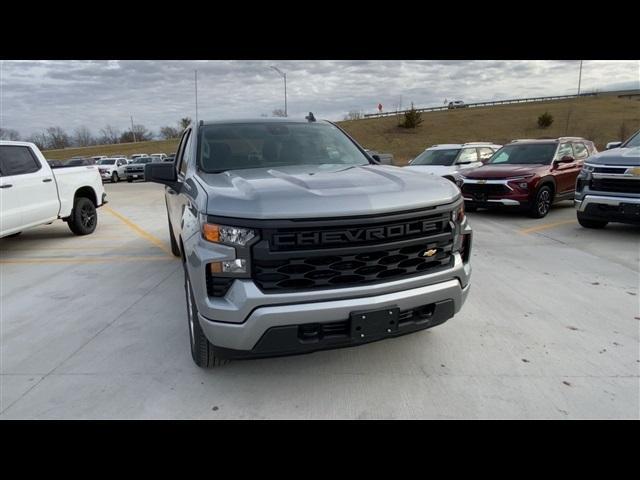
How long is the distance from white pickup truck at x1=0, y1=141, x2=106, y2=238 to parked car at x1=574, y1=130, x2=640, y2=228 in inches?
371

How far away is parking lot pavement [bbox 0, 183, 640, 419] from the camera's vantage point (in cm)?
280

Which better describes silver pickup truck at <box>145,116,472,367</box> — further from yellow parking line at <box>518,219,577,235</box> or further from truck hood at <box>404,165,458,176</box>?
truck hood at <box>404,165,458,176</box>

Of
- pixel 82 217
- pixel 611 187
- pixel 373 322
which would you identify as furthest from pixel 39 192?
pixel 611 187

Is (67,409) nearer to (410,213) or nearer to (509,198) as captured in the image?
(410,213)

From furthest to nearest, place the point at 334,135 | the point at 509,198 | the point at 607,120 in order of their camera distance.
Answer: the point at 607,120
the point at 509,198
the point at 334,135

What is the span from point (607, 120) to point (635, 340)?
6527 centimetres

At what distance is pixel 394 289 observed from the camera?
271 cm

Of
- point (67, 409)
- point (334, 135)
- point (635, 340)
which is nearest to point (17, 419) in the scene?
point (67, 409)

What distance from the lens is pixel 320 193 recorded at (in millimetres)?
2641

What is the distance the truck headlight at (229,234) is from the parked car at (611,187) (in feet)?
22.3

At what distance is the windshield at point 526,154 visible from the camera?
10.1 metres

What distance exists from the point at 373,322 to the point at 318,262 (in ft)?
1.63

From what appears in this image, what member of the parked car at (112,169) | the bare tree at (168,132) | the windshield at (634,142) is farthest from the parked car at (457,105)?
the windshield at (634,142)

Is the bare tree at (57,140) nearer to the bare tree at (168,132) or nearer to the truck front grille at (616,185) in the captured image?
the bare tree at (168,132)
